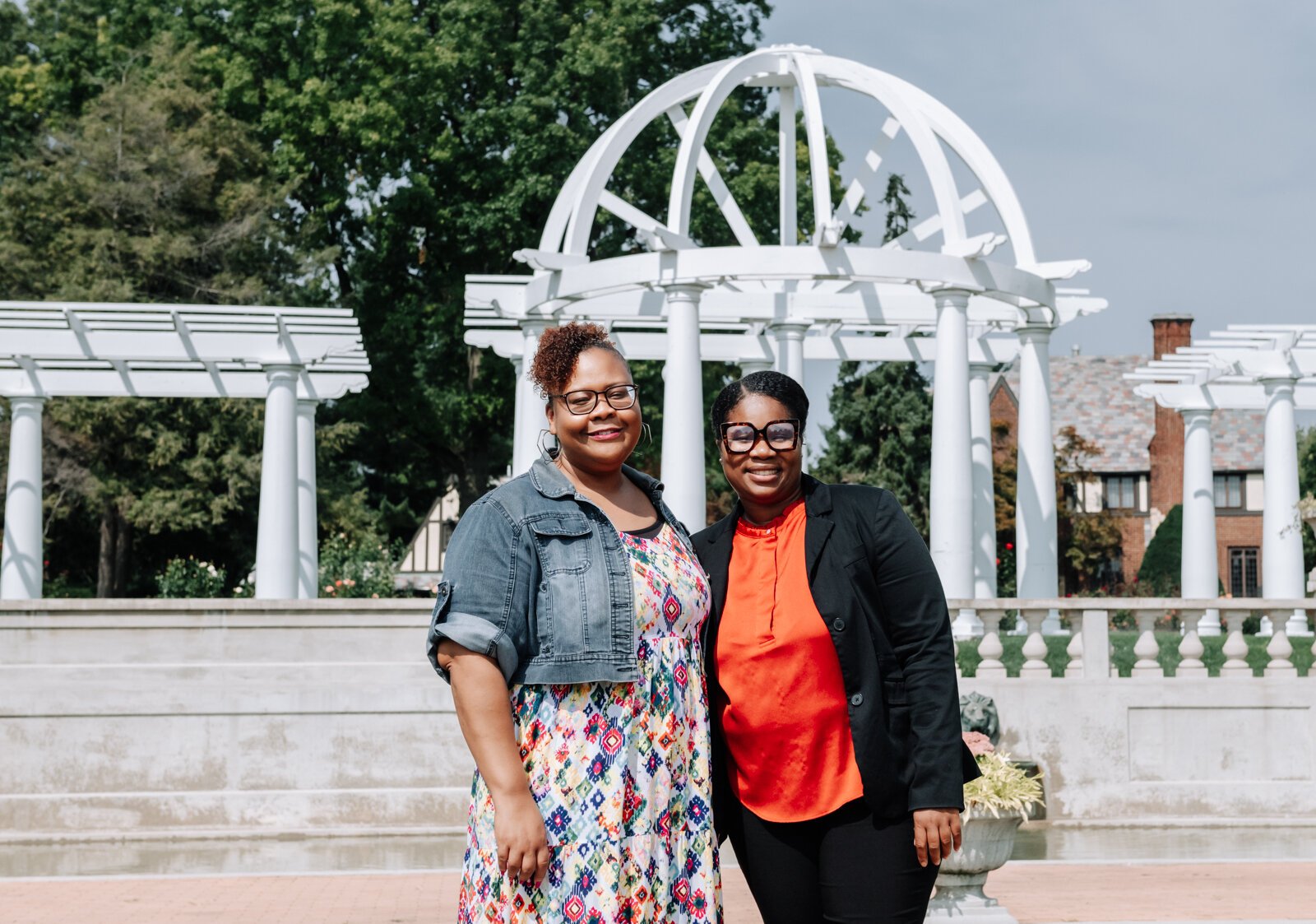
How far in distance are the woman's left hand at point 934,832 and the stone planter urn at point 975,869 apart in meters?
4.06

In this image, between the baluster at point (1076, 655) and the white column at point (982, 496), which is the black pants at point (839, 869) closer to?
the baluster at point (1076, 655)

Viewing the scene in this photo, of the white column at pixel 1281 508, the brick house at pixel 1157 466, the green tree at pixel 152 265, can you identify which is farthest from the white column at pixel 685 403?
the brick house at pixel 1157 466

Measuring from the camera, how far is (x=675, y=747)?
4.45m

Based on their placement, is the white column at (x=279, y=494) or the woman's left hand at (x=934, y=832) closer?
the woman's left hand at (x=934, y=832)

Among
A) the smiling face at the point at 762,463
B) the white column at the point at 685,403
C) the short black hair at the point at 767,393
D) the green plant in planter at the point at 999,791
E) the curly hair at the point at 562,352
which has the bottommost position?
the green plant in planter at the point at 999,791

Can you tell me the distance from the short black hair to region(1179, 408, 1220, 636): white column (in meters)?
22.5

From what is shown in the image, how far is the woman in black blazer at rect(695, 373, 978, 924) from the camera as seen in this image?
4594 mm

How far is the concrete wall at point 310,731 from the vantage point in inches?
565

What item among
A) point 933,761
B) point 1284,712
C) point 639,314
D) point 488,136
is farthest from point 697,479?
point 488,136

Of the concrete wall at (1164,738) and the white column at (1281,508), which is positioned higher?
the white column at (1281,508)

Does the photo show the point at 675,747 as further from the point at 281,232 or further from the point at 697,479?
the point at 281,232

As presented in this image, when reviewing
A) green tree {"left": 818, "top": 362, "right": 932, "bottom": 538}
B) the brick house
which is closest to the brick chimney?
the brick house

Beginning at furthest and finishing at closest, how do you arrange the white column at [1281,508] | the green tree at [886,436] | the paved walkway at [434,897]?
the green tree at [886,436] < the white column at [1281,508] < the paved walkway at [434,897]

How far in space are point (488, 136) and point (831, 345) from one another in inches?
611
